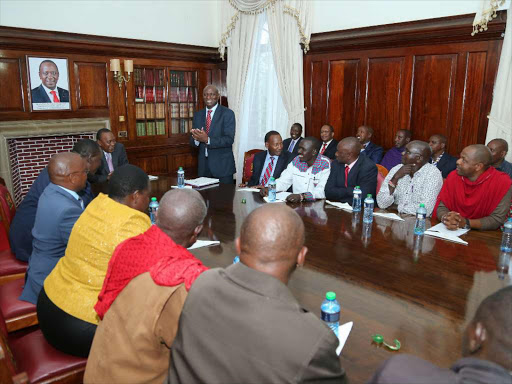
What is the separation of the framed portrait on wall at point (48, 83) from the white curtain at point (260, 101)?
3.08 m

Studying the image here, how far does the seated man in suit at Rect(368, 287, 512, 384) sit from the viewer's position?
86 cm

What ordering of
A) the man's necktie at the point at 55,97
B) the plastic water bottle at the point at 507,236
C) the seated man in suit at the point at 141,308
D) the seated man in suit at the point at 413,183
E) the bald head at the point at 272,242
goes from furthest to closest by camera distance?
the man's necktie at the point at 55,97
the seated man in suit at the point at 413,183
the plastic water bottle at the point at 507,236
the seated man in suit at the point at 141,308
the bald head at the point at 272,242

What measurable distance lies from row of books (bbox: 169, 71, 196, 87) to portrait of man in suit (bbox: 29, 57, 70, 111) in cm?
189

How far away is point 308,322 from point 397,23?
5.43 metres

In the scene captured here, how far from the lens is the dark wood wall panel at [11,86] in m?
5.43

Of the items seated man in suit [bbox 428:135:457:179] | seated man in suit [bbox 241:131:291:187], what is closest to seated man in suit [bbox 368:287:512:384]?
seated man in suit [bbox 241:131:291:187]

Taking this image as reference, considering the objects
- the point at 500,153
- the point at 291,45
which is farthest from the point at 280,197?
the point at 291,45

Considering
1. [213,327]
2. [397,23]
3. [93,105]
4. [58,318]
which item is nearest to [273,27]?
[397,23]

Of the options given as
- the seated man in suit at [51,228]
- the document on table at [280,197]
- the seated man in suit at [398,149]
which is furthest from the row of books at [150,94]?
the seated man in suit at [51,228]

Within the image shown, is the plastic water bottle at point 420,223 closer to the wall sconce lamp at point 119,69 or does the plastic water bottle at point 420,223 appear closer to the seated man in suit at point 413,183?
the seated man in suit at point 413,183

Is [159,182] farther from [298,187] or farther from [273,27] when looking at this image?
[273,27]

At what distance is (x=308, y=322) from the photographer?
1.01m

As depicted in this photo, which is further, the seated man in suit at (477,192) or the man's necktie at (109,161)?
the man's necktie at (109,161)

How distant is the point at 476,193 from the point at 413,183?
1.56 ft
